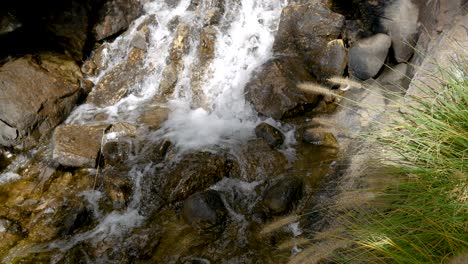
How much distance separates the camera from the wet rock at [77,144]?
16.7 feet

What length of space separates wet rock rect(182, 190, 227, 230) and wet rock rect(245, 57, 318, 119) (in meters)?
1.73

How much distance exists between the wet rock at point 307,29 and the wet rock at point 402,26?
2.42ft

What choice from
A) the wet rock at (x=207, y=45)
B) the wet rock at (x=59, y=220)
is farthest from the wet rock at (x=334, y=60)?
the wet rock at (x=59, y=220)

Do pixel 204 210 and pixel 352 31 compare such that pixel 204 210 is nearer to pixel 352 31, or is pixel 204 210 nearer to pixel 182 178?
pixel 182 178

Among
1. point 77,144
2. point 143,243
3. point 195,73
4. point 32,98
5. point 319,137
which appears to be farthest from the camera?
point 195,73

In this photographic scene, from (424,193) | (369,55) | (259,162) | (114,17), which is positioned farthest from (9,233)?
(369,55)

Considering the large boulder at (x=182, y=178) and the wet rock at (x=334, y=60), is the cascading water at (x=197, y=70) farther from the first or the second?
the wet rock at (x=334, y=60)

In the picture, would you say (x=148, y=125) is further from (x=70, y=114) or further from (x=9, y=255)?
(x=9, y=255)

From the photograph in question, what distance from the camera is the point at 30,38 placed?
21.4 ft

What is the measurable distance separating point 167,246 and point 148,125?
2.27 meters

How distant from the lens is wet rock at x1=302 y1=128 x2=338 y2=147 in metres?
4.71

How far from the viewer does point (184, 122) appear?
5691 millimetres

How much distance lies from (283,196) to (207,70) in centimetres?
311

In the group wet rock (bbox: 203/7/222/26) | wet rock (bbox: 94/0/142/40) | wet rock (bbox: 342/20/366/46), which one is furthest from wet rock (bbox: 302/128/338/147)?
wet rock (bbox: 94/0/142/40)
